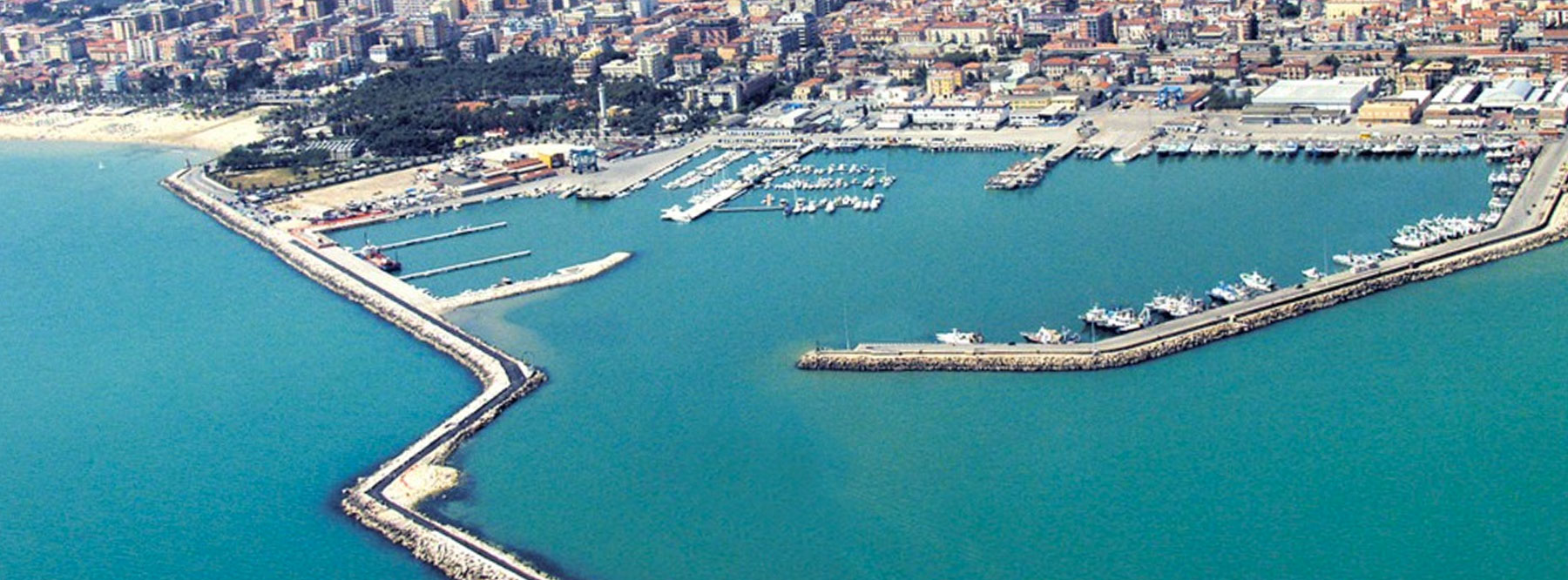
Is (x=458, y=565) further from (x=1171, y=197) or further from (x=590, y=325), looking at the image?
(x=1171, y=197)

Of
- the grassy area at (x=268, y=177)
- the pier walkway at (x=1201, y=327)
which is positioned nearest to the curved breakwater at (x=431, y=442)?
the pier walkway at (x=1201, y=327)

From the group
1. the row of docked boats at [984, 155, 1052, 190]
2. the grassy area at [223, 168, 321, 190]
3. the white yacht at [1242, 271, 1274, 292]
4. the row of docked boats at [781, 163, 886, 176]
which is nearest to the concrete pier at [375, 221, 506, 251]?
the row of docked boats at [781, 163, 886, 176]

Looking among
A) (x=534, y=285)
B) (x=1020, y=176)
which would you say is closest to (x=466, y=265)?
(x=534, y=285)

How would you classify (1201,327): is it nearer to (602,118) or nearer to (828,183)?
(828,183)

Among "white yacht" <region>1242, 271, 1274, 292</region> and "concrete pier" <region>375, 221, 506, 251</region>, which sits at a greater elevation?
"concrete pier" <region>375, 221, 506, 251</region>

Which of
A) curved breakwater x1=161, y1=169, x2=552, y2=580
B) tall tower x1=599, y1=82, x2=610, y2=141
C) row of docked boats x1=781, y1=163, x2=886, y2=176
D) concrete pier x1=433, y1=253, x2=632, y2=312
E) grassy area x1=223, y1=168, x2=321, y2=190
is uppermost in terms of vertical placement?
tall tower x1=599, y1=82, x2=610, y2=141

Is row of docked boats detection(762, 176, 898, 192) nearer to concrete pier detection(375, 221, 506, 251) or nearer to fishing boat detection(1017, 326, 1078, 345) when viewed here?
concrete pier detection(375, 221, 506, 251)
